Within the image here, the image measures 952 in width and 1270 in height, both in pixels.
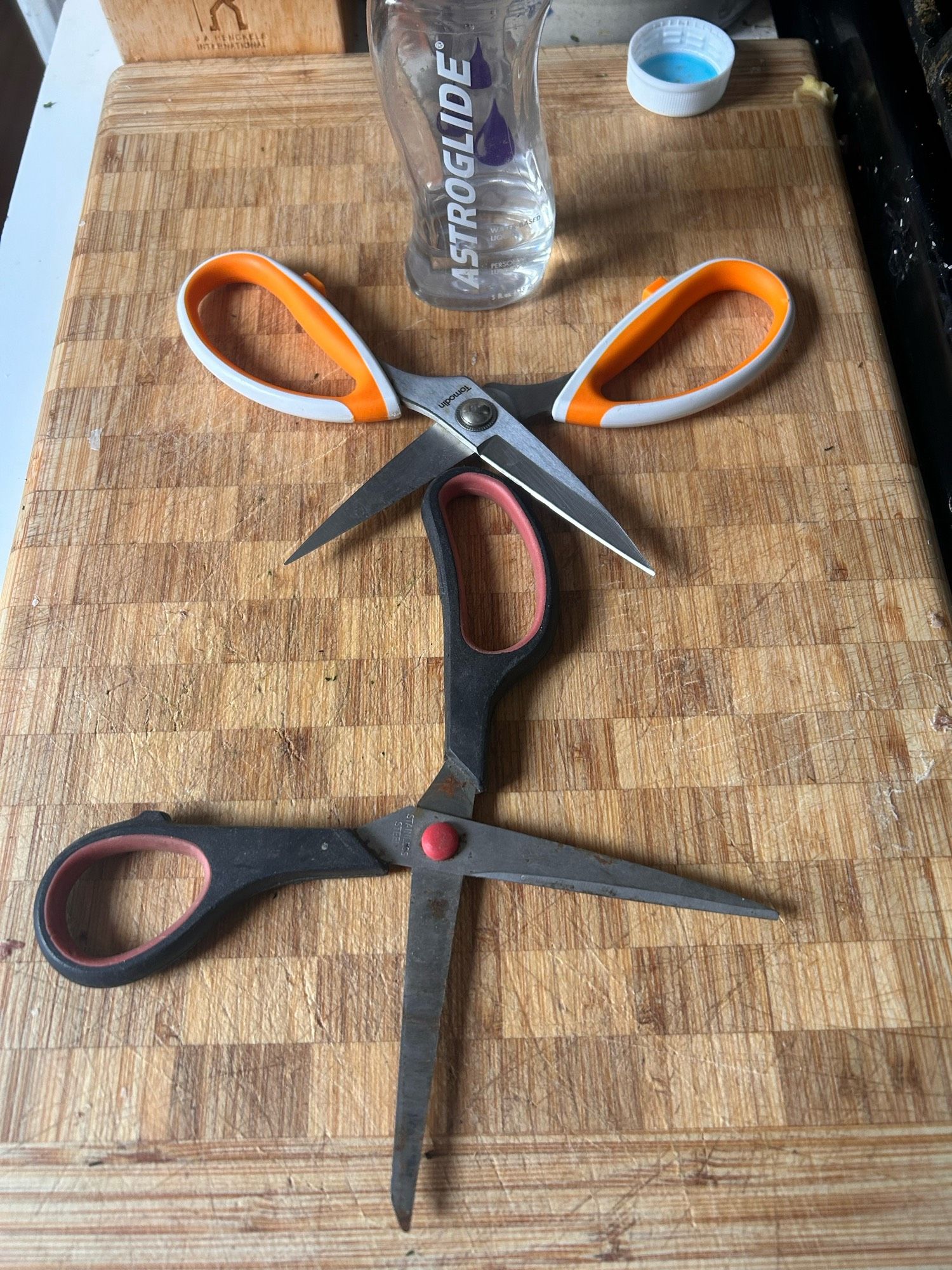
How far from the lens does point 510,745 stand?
62 cm

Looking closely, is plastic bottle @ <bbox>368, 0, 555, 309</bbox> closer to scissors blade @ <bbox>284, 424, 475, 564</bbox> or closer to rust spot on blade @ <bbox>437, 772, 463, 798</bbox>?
scissors blade @ <bbox>284, 424, 475, 564</bbox>

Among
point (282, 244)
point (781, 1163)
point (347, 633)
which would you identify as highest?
point (282, 244)

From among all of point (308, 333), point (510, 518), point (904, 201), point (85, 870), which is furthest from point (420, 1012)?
point (904, 201)

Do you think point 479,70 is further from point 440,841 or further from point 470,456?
point 440,841

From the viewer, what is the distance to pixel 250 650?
64 centimetres

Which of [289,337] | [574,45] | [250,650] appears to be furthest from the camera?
[574,45]

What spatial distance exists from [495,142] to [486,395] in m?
0.17

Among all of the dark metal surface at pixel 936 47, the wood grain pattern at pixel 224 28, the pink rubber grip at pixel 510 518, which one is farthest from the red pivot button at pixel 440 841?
the wood grain pattern at pixel 224 28

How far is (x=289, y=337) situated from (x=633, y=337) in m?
0.24

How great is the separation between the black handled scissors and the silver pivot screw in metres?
0.18

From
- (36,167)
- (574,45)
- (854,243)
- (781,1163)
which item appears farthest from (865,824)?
(36,167)

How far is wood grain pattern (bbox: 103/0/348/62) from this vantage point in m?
0.83

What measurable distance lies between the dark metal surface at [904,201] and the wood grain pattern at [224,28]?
41 centimetres

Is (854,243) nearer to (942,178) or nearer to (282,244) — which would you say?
(942,178)
